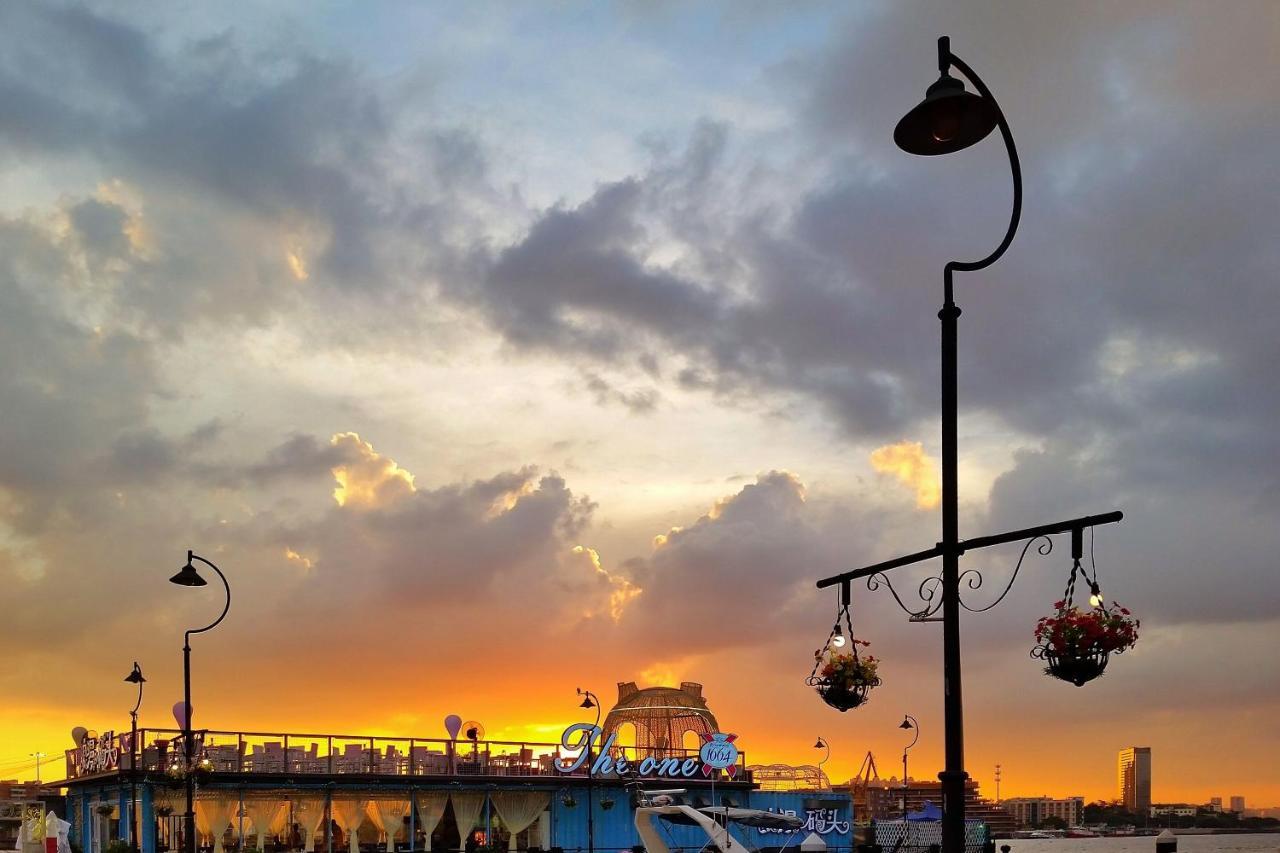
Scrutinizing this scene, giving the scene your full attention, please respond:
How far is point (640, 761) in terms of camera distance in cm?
6444

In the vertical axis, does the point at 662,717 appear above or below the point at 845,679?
below

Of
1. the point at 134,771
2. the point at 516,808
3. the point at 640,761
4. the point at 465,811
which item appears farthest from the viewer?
the point at 640,761

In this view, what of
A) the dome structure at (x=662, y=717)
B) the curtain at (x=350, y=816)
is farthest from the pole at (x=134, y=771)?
the dome structure at (x=662, y=717)

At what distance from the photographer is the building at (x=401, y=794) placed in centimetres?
5409

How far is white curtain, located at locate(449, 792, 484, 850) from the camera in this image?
201 feet

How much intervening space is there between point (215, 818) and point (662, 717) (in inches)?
952

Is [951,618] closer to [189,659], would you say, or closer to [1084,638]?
[1084,638]

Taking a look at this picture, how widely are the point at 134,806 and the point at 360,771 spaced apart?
375 inches

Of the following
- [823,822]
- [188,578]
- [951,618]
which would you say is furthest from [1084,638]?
[823,822]

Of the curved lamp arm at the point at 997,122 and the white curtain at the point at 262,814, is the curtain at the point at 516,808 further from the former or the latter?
the curved lamp arm at the point at 997,122

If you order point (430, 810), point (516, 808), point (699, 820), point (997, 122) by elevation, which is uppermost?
point (997, 122)

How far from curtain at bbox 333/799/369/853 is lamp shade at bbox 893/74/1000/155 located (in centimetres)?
5219

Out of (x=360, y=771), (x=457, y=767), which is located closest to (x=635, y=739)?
(x=457, y=767)

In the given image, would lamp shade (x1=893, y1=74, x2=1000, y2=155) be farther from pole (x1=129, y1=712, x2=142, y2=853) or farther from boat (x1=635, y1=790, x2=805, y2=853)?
pole (x1=129, y1=712, x2=142, y2=853)
